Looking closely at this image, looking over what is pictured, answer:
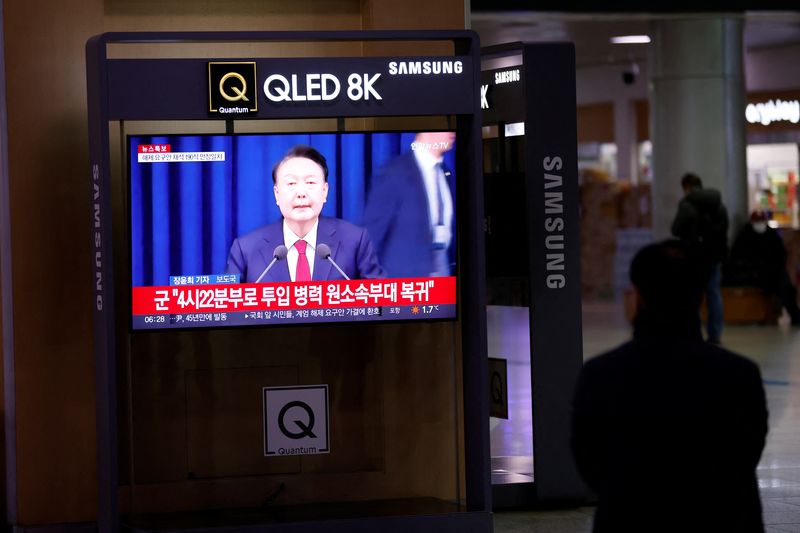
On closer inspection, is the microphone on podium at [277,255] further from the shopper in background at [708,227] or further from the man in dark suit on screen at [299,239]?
the shopper in background at [708,227]

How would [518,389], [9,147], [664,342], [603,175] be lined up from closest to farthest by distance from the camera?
[664,342] < [9,147] < [518,389] < [603,175]

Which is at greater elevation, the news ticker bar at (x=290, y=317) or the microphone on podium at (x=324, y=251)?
the microphone on podium at (x=324, y=251)

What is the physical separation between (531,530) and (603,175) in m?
21.9

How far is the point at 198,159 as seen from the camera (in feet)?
17.4

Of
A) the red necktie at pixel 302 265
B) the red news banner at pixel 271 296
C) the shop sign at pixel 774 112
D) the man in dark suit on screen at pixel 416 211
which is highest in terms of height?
the shop sign at pixel 774 112

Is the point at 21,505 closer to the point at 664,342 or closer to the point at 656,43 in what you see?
the point at 664,342

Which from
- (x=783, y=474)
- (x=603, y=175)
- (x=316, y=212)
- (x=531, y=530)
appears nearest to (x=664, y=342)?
(x=316, y=212)

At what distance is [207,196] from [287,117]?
45cm

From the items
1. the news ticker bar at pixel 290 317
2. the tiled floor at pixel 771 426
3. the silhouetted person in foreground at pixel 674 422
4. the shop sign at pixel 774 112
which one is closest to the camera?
the silhouetted person in foreground at pixel 674 422

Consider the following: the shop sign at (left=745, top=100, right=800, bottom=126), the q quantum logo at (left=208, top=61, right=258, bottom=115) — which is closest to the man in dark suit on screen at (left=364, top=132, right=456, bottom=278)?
the q quantum logo at (left=208, top=61, right=258, bottom=115)

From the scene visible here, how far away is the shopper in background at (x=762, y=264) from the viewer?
1661cm

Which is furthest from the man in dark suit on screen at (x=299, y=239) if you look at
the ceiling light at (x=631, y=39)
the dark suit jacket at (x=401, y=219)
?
the ceiling light at (x=631, y=39)

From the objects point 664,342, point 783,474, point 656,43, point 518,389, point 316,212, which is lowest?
point 783,474

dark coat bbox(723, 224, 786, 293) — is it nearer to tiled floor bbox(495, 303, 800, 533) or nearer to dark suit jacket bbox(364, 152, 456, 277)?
tiled floor bbox(495, 303, 800, 533)
